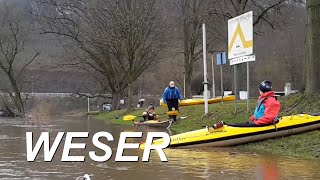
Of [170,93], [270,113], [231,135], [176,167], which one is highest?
[170,93]

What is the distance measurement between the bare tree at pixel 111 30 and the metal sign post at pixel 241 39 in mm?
17781

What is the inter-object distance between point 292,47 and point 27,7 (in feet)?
81.8

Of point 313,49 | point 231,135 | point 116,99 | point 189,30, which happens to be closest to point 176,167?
point 231,135

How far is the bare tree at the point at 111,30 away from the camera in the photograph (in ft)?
115

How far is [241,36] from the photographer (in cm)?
1709

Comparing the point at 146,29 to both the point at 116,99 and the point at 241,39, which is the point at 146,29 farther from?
the point at 241,39

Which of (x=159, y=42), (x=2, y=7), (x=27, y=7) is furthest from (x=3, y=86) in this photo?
(x=159, y=42)

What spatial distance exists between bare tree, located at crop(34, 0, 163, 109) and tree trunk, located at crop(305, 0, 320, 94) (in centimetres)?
1976

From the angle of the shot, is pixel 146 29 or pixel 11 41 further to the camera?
pixel 11 41

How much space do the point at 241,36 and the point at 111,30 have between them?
20420mm

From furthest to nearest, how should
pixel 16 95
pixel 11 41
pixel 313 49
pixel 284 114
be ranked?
1. pixel 11 41
2. pixel 16 95
3. pixel 313 49
4. pixel 284 114

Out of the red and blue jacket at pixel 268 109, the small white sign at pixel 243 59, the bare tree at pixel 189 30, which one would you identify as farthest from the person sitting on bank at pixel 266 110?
the bare tree at pixel 189 30

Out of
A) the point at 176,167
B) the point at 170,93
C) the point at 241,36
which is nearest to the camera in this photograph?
the point at 176,167

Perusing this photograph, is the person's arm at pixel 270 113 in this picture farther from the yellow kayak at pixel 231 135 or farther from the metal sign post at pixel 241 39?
the metal sign post at pixel 241 39
